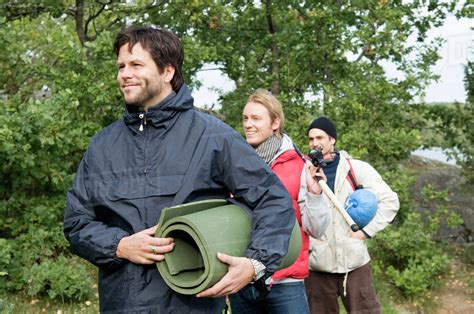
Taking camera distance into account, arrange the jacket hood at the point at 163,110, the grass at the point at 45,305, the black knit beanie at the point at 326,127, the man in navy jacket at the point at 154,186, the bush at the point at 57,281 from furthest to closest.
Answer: the bush at the point at 57,281 < the grass at the point at 45,305 < the black knit beanie at the point at 326,127 < the jacket hood at the point at 163,110 < the man in navy jacket at the point at 154,186

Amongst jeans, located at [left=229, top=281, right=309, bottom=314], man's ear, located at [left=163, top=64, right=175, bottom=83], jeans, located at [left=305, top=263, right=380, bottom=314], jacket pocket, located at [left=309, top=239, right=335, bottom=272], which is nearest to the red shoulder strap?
jacket pocket, located at [left=309, top=239, right=335, bottom=272]

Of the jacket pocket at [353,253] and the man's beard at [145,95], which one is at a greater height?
the man's beard at [145,95]

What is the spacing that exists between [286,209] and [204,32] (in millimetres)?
7177

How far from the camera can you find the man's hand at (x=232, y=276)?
92.5 inches

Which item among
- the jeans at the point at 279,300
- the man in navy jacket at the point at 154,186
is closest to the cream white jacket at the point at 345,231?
the jeans at the point at 279,300

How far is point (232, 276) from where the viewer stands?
7.80 ft

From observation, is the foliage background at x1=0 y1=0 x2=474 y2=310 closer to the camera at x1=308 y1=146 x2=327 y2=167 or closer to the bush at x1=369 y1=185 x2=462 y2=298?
the bush at x1=369 y1=185 x2=462 y2=298

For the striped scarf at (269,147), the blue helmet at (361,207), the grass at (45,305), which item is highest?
the striped scarf at (269,147)

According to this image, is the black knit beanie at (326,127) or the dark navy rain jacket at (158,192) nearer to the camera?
the dark navy rain jacket at (158,192)

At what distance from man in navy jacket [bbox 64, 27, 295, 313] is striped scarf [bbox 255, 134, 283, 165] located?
121 centimetres

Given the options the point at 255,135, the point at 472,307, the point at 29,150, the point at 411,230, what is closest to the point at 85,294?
the point at 29,150

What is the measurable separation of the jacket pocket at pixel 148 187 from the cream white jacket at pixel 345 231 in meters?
2.38

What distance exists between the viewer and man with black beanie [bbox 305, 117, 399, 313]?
189 inches

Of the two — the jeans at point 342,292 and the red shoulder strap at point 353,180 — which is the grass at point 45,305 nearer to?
the jeans at point 342,292
